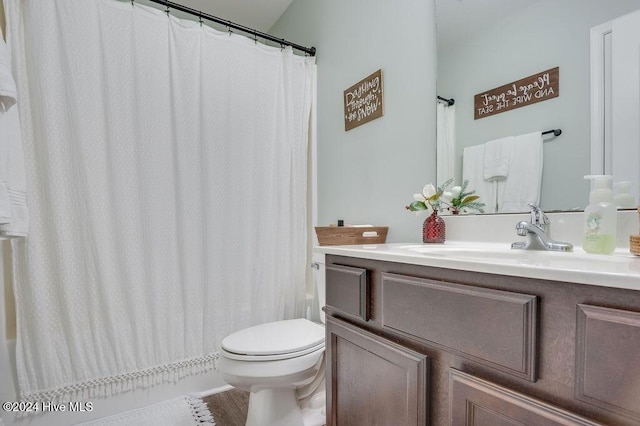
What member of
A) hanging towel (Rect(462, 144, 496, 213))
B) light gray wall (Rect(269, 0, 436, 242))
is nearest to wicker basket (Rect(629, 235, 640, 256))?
hanging towel (Rect(462, 144, 496, 213))

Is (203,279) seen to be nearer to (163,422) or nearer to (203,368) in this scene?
(203,368)

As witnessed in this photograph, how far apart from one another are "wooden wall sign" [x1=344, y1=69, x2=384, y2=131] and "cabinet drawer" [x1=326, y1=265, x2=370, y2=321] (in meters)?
0.93

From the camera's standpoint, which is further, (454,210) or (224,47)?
(224,47)

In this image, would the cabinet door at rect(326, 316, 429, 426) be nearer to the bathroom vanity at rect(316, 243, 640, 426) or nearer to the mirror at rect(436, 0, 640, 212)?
the bathroom vanity at rect(316, 243, 640, 426)

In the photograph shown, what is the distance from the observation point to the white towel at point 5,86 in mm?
1056

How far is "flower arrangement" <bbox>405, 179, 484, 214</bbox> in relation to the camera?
121 cm

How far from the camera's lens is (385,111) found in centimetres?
158

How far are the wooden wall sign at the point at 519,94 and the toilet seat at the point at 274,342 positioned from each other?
115cm

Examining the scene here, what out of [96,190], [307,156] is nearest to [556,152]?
[307,156]

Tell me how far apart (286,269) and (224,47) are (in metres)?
1.39

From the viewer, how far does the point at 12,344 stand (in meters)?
1.41

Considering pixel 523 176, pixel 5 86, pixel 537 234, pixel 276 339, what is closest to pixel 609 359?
pixel 537 234

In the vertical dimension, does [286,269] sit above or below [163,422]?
above

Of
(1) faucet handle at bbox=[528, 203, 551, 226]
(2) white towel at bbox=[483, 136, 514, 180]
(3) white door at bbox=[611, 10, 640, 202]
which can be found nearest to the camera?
(3) white door at bbox=[611, 10, 640, 202]
